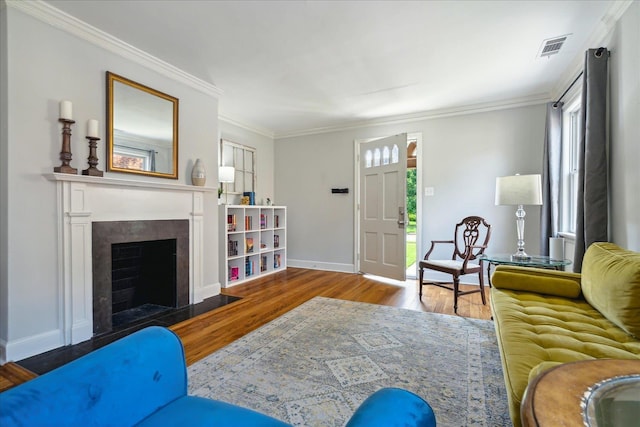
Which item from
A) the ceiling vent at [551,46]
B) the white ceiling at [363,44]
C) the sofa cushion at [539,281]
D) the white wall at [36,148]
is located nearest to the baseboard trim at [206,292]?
the white wall at [36,148]

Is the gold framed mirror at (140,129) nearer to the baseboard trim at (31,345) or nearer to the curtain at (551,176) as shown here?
the baseboard trim at (31,345)

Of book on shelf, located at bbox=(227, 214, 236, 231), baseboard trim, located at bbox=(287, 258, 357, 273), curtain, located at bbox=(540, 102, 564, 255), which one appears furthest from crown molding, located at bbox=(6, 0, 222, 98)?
curtain, located at bbox=(540, 102, 564, 255)

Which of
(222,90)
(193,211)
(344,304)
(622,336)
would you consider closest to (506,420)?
(622,336)

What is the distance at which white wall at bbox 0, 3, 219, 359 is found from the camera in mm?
2084

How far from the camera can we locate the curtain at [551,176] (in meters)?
3.41

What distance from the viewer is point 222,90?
3730mm

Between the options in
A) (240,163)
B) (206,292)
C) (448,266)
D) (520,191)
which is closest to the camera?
(520,191)

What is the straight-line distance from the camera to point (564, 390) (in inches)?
29.8

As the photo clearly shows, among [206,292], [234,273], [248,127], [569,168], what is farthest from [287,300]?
[569,168]

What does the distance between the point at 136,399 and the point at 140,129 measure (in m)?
2.69

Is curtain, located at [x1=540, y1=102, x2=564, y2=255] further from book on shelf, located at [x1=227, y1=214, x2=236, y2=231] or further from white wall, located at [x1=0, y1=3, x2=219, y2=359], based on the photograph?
white wall, located at [x1=0, y1=3, x2=219, y2=359]

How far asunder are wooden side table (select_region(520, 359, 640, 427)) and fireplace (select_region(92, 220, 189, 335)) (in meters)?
3.00

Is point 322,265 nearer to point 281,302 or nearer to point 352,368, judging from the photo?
point 281,302

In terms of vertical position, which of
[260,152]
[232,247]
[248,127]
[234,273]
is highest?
[248,127]
